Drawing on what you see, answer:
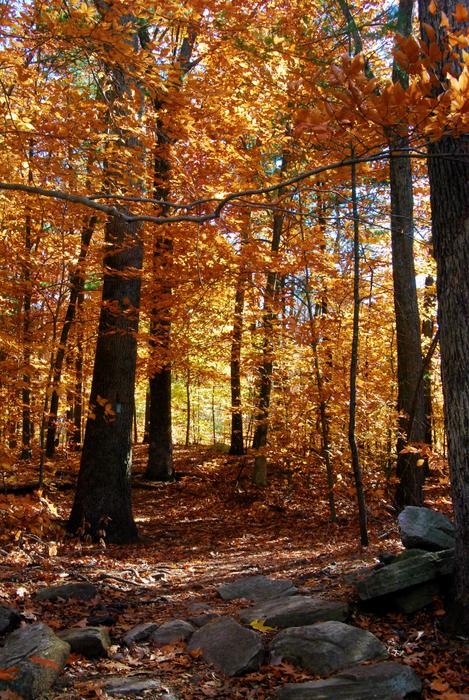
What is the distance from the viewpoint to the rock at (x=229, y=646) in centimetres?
358

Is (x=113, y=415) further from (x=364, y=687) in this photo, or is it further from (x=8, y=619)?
(x=364, y=687)

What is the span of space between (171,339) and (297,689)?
890 cm

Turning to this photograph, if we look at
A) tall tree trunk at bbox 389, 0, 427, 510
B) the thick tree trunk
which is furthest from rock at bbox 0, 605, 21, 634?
tall tree trunk at bbox 389, 0, 427, 510

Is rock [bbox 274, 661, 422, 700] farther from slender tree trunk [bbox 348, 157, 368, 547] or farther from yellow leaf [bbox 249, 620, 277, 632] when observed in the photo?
slender tree trunk [bbox 348, 157, 368, 547]

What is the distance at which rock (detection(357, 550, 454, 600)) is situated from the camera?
4121 millimetres

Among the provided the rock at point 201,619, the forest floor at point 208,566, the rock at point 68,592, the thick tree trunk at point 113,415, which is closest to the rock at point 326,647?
the forest floor at point 208,566

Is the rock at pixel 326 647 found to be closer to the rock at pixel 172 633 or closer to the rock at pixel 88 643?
the rock at pixel 172 633

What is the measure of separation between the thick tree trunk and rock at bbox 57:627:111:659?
4.15 metres

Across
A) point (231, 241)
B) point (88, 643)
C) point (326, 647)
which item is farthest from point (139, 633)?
point (231, 241)

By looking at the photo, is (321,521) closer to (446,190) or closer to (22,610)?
(22,610)

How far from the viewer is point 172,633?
4164 millimetres

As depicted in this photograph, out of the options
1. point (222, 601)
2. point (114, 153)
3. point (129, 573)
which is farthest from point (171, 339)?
point (222, 601)

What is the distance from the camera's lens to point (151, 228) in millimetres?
9102

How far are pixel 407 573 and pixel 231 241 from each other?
7.10 m
